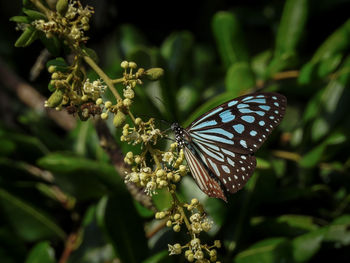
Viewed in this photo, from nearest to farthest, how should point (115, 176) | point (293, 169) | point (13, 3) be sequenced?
point (115, 176) → point (293, 169) → point (13, 3)

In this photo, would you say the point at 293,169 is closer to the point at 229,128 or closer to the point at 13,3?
the point at 229,128

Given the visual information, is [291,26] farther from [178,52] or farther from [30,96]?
[30,96]

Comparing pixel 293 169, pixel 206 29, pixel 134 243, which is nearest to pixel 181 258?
pixel 134 243

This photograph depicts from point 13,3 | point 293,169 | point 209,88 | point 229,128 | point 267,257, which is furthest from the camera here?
point 13,3

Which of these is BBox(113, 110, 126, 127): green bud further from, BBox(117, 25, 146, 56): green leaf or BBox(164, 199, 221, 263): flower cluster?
BBox(117, 25, 146, 56): green leaf

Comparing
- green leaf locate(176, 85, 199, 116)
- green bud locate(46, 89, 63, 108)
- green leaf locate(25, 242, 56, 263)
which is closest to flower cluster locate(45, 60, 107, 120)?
green bud locate(46, 89, 63, 108)

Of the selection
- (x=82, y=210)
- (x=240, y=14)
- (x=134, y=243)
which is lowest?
(x=134, y=243)

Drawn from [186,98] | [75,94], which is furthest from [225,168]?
[186,98]
